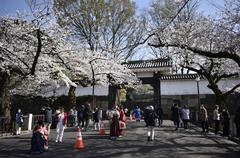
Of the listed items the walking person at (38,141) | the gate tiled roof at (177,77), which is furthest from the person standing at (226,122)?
the gate tiled roof at (177,77)

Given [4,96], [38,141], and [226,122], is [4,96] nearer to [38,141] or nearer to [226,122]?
[38,141]

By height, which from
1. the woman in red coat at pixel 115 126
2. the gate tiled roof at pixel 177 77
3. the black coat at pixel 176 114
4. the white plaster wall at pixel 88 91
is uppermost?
the gate tiled roof at pixel 177 77

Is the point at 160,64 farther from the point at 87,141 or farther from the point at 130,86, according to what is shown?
the point at 87,141

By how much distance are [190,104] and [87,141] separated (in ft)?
67.2

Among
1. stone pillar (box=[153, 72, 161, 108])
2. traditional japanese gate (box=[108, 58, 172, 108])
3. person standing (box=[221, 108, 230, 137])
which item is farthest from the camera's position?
traditional japanese gate (box=[108, 58, 172, 108])

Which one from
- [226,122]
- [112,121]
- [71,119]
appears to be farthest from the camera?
[71,119]

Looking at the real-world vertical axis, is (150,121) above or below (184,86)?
below

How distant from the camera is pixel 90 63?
29.2 metres

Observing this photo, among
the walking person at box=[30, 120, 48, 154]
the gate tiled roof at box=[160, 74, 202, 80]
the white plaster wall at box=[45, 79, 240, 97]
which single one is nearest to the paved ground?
the walking person at box=[30, 120, 48, 154]

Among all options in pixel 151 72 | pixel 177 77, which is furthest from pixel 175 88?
pixel 151 72

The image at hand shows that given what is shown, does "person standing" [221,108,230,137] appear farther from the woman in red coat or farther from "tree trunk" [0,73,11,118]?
"tree trunk" [0,73,11,118]

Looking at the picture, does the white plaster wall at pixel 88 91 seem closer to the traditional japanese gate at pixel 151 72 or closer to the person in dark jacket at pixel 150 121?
the traditional japanese gate at pixel 151 72

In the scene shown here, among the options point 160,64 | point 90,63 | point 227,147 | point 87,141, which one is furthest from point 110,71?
point 227,147

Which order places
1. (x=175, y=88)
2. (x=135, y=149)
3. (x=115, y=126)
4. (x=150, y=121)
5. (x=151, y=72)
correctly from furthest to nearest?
1. (x=175, y=88)
2. (x=151, y=72)
3. (x=115, y=126)
4. (x=150, y=121)
5. (x=135, y=149)
